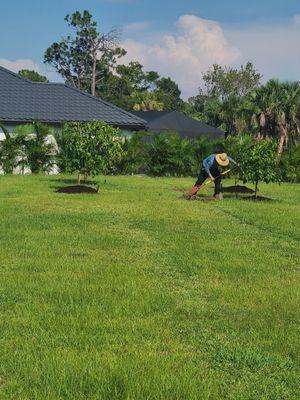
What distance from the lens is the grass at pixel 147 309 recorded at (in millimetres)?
3629

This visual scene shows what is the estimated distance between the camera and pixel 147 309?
5074 millimetres

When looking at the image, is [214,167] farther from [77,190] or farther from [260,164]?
[77,190]

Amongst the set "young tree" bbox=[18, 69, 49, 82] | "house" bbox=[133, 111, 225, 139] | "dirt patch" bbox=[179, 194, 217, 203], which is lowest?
"dirt patch" bbox=[179, 194, 217, 203]

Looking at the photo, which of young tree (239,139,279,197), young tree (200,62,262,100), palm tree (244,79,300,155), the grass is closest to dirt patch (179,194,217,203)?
young tree (239,139,279,197)

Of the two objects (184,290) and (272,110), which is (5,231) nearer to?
(184,290)

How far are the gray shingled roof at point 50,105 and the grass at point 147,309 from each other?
16.1m

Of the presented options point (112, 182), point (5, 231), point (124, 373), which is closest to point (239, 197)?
point (112, 182)

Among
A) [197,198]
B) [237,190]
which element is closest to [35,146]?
[237,190]

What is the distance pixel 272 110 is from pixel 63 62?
123 ft

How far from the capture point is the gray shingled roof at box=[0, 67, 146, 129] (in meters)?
25.7

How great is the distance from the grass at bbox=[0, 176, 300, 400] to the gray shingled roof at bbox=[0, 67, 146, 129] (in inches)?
634

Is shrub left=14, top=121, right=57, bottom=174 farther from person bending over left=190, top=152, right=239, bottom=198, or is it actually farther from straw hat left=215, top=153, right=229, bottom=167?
straw hat left=215, top=153, right=229, bottom=167

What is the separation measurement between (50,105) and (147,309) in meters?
23.4

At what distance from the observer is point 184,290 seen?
5.78 metres
